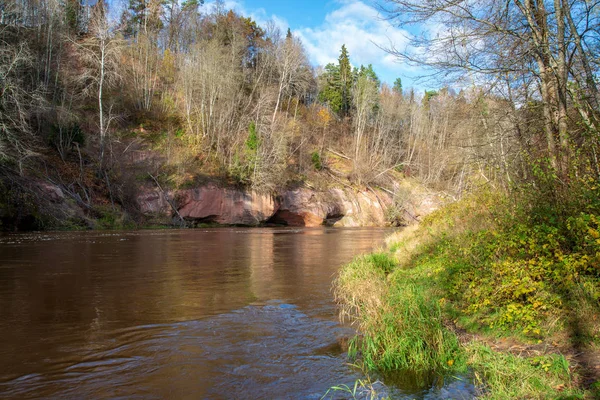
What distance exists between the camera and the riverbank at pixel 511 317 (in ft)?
15.8

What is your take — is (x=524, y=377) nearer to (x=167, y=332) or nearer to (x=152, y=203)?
(x=167, y=332)

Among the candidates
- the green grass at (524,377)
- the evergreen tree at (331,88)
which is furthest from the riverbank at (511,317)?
the evergreen tree at (331,88)

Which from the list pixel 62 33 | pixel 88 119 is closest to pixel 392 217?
pixel 88 119

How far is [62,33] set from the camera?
3912 cm

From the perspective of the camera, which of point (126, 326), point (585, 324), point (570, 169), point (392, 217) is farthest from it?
point (392, 217)

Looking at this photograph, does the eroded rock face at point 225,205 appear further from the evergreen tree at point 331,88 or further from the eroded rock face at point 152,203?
the evergreen tree at point 331,88

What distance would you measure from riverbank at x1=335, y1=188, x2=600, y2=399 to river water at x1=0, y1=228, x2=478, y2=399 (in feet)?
2.52

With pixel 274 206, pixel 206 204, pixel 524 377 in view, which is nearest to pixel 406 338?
pixel 524 377

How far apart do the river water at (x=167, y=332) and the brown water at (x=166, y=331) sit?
20mm

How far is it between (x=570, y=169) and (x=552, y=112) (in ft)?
5.23

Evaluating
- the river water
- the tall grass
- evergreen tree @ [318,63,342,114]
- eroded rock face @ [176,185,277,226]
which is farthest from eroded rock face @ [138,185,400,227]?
the tall grass

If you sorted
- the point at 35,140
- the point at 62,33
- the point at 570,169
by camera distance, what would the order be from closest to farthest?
the point at 570,169
the point at 35,140
the point at 62,33

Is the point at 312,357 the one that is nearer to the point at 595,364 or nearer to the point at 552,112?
the point at 595,364

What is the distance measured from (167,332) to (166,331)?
0.06 m
